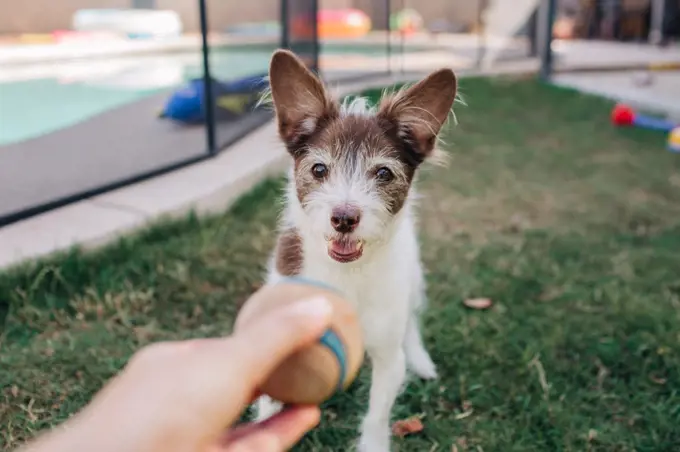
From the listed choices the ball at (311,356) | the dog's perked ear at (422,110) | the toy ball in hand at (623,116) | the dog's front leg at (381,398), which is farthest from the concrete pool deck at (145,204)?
the toy ball in hand at (623,116)

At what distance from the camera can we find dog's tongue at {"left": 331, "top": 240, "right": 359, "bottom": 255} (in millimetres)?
2336

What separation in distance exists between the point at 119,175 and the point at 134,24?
2.06 meters

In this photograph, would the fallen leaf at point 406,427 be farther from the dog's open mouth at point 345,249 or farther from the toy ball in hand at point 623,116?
the toy ball in hand at point 623,116

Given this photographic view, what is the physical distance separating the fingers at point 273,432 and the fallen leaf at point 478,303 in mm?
2234

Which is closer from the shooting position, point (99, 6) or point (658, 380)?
point (658, 380)

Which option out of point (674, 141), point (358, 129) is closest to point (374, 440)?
point (358, 129)

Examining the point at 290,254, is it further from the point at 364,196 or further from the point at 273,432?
the point at 273,432

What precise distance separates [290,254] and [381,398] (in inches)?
25.3

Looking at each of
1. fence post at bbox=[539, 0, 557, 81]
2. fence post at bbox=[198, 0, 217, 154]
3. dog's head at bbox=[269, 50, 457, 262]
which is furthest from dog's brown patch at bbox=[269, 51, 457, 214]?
fence post at bbox=[539, 0, 557, 81]

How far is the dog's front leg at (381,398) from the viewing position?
2451mm

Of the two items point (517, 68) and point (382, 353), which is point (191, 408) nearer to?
point (382, 353)

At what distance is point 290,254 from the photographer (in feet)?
8.59

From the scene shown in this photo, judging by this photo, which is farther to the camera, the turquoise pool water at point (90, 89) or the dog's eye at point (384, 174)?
the turquoise pool water at point (90, 89)

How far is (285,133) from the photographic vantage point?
8.68 ft
